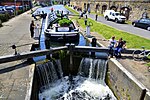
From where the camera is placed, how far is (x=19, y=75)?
8.50 meters

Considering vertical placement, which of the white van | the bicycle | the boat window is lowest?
the bicycle

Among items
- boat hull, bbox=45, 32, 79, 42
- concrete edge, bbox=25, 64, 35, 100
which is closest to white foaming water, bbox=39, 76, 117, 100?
concrete edge, bbox=25, 64, 35, 100

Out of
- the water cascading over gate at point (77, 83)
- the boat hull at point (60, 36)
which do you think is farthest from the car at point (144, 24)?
the water cascading over gate at point (77, 83)

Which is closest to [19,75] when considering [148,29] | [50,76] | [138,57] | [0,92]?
[0,92]

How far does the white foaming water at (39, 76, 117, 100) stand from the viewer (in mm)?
9828

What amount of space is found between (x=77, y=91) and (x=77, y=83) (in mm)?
1025

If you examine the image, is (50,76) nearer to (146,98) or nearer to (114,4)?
(146,98)

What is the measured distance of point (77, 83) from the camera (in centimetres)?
1136

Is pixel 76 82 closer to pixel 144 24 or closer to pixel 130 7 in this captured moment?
pixel 144 24

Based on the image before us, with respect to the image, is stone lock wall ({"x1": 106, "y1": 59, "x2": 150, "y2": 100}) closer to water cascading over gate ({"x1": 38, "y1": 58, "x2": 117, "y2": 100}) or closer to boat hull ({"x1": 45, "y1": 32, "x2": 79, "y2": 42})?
water cascading over gate ({"x1": 38, "y1": 58, "x2": 117, "y2": 100})

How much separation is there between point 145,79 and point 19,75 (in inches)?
260

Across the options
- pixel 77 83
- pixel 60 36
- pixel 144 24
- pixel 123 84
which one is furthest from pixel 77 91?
pixel 144 24

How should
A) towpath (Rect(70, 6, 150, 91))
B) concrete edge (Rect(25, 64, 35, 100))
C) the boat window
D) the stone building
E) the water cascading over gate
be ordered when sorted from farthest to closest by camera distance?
the stone building, the boat window, the water cascading over gate, towpath (Rect(70, 6, 150, 91)), concrete edge (Rect(25, 64, 35, 100))

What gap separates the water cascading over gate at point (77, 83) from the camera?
9.97 metres
